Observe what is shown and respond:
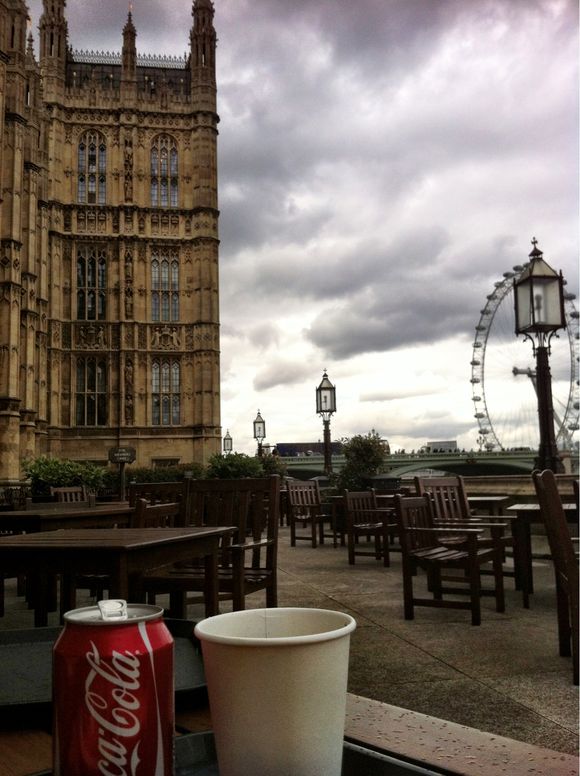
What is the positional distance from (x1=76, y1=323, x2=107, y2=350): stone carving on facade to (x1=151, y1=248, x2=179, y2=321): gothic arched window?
7.91 feet

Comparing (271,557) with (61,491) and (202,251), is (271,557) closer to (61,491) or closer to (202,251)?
(61,491)

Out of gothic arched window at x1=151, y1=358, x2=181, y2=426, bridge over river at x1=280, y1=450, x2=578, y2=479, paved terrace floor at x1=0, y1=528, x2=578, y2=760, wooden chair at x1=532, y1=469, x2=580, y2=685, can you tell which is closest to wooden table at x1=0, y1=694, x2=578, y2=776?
paved terrace floor at x1=0, y1=528, x2=578, y2=760

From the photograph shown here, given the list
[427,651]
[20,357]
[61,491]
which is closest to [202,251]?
[20,357]

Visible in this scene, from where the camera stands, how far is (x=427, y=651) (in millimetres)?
3982

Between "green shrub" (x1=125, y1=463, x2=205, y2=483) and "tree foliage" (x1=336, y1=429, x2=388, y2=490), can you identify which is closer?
"tree foliage" (x1=336, y1=429, x2=388, y2=490)

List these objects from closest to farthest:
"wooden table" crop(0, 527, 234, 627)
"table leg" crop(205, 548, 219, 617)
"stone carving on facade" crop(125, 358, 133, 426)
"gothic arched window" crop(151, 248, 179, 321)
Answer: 1. "wooden table" crop(0, 527, 234, 627)
2. "table leg" crop(205, 548, 219, 617)
3. "stone carving on facade" crop(125, 358, 133, 426)
4. "gothic arched window" crop(151, 248, 179, 321)

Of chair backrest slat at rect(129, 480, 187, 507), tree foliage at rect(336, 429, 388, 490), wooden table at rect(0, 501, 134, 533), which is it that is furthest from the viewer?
tree foliage at rect(336, 429, 388, 490)

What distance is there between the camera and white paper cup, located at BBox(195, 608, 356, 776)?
0.60 meters

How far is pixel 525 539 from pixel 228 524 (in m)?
2.65

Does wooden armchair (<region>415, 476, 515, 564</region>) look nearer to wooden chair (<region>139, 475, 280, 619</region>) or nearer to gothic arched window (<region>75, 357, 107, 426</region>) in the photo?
wooden chair (<region>139, 475, 280, 619</region>)

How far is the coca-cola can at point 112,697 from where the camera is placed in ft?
1.94

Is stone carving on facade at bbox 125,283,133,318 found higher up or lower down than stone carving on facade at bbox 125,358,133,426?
higher up

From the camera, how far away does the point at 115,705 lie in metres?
0.61

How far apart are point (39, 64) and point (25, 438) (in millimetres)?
18741
